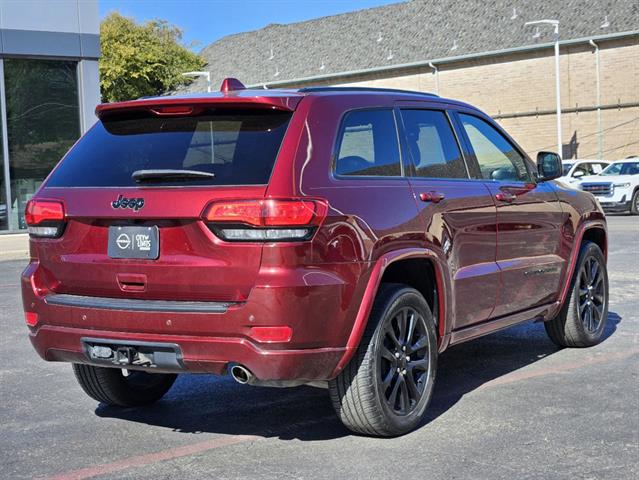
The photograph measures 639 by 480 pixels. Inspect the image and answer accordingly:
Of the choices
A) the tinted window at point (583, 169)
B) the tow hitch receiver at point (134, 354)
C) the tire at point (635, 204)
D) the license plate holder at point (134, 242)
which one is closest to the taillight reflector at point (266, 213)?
the license plate holder at point (134, 242)

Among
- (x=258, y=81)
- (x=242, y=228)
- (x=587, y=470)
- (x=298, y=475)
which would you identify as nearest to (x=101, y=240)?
(x=242, y=228)

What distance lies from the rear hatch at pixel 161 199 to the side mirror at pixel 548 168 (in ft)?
8.69

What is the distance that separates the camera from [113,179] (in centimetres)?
503

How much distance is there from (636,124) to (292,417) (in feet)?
139

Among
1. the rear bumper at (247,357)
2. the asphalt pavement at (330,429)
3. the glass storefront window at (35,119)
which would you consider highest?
the glass storefront window at (35,119)

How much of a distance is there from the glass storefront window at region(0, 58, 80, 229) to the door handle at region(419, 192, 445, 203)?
659 inches

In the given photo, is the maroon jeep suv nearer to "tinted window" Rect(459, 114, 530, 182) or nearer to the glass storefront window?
"tinted window" Rect(459, 114, 530, 182)

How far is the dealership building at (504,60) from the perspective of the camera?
150 feet

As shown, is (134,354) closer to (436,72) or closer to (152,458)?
(152,458)

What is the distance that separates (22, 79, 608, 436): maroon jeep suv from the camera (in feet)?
14.9

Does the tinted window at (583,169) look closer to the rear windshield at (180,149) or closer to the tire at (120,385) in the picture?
the tire at (120,385)

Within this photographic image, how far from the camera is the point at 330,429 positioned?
5336 mm

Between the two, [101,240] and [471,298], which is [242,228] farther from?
[471,298]

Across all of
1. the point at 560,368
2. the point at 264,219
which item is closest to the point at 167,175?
the point at 264,219
